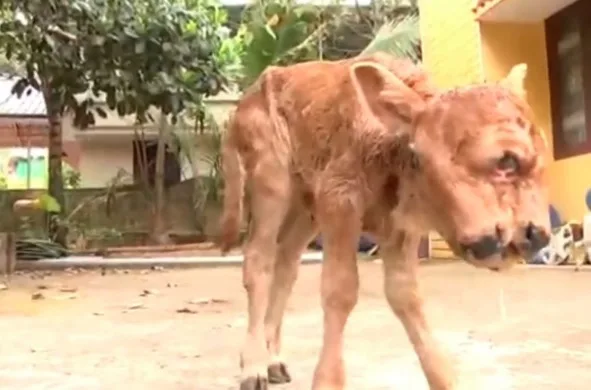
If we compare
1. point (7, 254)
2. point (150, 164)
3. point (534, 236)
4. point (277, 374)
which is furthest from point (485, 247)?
point (150, 164)

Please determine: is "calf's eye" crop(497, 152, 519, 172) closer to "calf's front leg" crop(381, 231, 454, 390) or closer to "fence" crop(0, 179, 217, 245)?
"calf's front leg" crop(381, 231, 454, 390)

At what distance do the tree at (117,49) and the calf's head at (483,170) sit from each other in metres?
5.91

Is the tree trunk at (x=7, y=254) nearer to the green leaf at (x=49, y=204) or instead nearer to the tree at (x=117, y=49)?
the tree at (x=117, y=49)

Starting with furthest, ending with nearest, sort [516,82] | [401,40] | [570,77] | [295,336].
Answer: [401,40], [570,77], [295,336], [516,82]

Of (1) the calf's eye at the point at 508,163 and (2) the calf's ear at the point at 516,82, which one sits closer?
(1) the calf's eye at the point at 508,163

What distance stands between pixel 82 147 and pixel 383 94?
54.0 feet

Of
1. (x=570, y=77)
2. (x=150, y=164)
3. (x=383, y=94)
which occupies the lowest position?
(x=383, y=94)

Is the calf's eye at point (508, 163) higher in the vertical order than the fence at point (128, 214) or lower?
lower

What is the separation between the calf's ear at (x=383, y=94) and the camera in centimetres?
205

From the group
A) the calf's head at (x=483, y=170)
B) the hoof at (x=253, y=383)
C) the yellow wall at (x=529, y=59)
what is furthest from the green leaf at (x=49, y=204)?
the calf's head at (x=483, y=170)

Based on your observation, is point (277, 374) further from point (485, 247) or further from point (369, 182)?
point (485, 247)

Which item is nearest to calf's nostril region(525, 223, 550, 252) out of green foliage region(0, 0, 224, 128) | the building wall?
green foliage region(0, 0, 224, 128)

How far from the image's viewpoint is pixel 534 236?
1.74 metres

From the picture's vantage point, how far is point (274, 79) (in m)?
→ 2.76
